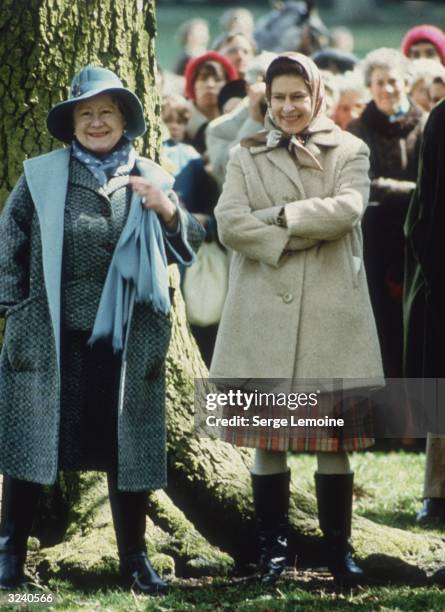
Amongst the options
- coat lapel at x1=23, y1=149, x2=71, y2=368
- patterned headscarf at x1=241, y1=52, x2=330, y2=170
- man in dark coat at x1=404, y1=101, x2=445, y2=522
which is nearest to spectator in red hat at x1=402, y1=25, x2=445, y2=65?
man in dark coat at x1=404, y1=101, x2=445, y2=522

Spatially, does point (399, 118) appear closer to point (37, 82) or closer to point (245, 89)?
point (245, 89)

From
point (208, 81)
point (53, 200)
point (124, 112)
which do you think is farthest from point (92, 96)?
point (208, 81)

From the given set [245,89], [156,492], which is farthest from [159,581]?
[245,89]

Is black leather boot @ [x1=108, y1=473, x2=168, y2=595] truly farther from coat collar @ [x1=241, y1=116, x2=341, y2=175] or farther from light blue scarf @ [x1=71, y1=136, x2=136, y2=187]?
coat collar @ [x1=241, y1=116, x2=341, y2=175]

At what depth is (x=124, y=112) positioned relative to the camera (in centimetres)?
560

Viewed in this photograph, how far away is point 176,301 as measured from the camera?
253 inches

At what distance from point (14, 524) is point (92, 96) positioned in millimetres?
1612

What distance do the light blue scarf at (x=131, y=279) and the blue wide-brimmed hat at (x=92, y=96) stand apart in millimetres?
328

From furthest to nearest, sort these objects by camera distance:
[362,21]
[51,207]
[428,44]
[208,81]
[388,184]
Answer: [362,21] < [428,44] < [208,81] < [388,184] < [51,207]

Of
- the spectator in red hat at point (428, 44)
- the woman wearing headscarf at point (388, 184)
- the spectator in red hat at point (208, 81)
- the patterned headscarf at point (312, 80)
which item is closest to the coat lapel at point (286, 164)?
the patterned headscarf at point (312, 80)

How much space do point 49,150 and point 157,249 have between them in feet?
2.92

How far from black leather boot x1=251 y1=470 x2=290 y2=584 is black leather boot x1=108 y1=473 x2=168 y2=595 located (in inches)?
17.2

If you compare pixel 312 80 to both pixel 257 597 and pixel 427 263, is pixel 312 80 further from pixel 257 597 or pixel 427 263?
pixel 257 597

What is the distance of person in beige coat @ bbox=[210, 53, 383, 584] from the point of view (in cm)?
575
